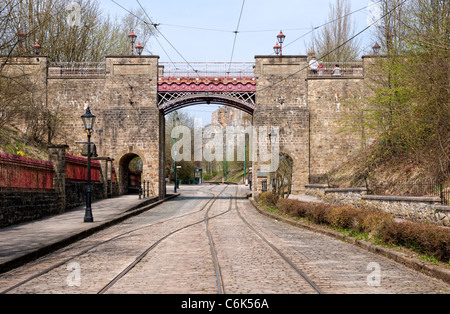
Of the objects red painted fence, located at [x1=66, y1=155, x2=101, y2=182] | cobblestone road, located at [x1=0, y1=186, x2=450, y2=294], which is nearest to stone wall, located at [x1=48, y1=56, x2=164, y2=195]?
red painted fence, located at [x1=66, y1=155, x2=101, y2=182]

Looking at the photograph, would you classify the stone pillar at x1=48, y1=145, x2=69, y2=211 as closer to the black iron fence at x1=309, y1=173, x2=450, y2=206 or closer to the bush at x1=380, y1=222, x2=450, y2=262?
the black iron fence at x1=309, y1=173, x2=450, y2=206

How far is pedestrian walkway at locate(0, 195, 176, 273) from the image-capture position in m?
9.16

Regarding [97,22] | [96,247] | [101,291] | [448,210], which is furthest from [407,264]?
[97,22]

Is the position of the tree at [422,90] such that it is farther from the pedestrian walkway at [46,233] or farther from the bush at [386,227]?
the pedestrian walkway at [46,233]

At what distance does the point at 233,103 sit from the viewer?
34.1 m

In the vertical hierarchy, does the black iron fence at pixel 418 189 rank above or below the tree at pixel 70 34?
below

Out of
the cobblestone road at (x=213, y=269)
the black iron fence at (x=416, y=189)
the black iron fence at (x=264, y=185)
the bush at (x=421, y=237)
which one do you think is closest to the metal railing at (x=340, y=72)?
the black iron fence at (x=264, y=185)

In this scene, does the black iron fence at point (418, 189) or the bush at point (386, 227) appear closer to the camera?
the bush at point (386, 227)

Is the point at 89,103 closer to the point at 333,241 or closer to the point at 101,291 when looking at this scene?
the point at 333,241

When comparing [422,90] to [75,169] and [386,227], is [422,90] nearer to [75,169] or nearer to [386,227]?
[386,227]

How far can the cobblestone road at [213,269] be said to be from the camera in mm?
6605

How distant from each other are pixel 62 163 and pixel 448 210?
14.3 meters

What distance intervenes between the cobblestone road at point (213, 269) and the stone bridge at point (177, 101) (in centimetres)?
2056

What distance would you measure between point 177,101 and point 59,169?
1468cm
